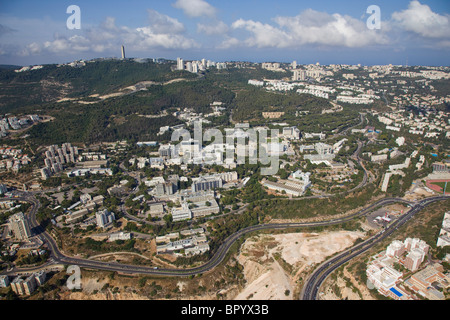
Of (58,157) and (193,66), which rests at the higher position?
(193,66)

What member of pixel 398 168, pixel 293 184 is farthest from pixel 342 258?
pixel 398 168

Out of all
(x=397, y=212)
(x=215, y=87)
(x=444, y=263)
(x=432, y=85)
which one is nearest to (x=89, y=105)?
(x=215, y=87)

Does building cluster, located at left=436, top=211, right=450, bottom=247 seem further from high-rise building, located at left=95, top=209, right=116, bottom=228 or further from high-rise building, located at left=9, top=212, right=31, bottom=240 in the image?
high-rise building, located at left=9, top=212, right=31, bottom=240

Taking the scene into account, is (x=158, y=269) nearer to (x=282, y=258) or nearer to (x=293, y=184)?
(x=282, y=258)

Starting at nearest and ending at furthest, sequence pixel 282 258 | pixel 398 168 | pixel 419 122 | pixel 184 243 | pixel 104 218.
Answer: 1. pixel 282 258
2. pixel 184 243
3. pixel 104 218
4. pixel 398 168
5. pixel 419 122

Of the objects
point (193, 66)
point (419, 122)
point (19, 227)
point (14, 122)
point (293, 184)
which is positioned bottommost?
point (19, 227)

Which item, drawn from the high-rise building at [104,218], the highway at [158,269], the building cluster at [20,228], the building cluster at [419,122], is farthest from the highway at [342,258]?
the building cluster at [419,122]
